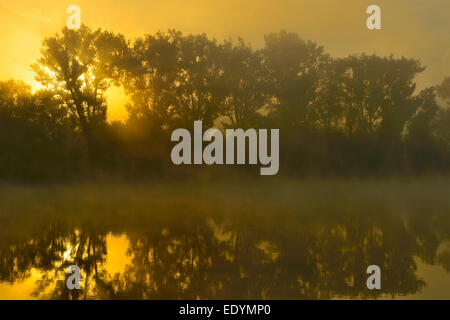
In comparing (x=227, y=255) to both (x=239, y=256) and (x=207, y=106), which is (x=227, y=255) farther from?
(x=207, y=106)

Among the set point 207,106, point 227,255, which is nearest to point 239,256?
point 227,255

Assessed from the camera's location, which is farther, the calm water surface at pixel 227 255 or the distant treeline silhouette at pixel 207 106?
the distant treeline silhouette at pixel 207 106

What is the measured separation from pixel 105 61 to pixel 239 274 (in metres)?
48.4

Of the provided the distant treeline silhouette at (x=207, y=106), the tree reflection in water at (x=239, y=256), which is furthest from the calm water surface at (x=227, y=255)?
the distant treeline silhouette at (x=207, y=106)

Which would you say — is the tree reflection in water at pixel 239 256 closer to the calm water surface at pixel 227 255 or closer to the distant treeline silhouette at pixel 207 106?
the calm water surface at pixel 227 255

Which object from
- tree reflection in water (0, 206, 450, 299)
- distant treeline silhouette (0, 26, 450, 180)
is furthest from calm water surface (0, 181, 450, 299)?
distant treeline silhouette (0, 26, 450, 180)

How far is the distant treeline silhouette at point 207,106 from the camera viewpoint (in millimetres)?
53750

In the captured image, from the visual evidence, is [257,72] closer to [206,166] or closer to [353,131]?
[353,131]

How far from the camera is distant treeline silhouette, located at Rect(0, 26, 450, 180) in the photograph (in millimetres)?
53750

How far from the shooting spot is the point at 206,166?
2108 inches

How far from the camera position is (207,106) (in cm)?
6291

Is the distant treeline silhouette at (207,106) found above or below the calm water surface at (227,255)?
above
